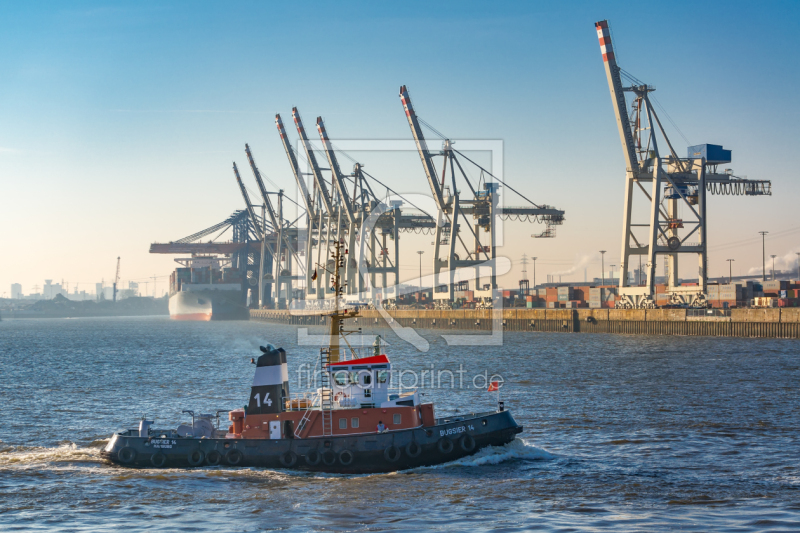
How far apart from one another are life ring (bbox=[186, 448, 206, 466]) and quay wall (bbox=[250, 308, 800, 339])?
27.5 m

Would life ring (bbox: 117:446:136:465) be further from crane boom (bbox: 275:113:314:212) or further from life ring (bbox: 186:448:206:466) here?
crane boom (bbox: 275:113:314:212)

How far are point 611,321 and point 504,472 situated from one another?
6673 cm

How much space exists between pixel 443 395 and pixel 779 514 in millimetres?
20672

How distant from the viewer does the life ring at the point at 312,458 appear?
21703mm

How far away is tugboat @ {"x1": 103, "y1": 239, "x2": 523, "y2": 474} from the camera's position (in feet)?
71.3

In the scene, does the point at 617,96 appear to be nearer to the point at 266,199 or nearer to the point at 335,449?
the point at 335,449

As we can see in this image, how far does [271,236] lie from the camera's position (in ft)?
552

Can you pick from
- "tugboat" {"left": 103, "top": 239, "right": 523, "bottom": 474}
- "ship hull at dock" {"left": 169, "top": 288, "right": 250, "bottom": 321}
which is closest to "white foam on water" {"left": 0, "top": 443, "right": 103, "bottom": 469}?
"tugboat" {"left": 103, "top": 239, "right": 523, "bottom": 474}

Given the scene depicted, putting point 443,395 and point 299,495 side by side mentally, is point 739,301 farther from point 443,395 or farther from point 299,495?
point 299,495

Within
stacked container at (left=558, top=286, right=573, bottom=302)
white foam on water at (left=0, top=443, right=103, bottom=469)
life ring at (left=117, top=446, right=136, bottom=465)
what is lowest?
white foam on water at (left=0, top=443, right=103, bottom=469)

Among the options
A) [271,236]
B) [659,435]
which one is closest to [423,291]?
[271,236]

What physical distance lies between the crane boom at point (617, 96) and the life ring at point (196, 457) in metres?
60.1

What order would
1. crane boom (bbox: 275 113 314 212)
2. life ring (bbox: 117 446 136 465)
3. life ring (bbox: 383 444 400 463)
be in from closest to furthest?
life ring (bbox: 383 444 400 463)
life ring (bbox: 117 446 136 465)
crane boom (bbox: 275 113 314 212)

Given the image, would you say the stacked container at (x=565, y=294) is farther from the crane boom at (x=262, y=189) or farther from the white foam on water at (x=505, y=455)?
the white foam on water at (x=505, y=455)
